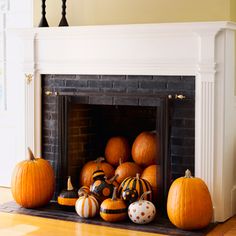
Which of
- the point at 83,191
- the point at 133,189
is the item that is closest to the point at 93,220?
the point at 83,191

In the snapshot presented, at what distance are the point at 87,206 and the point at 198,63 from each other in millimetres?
1328

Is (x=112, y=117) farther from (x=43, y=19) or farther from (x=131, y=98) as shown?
(x=43, y=19)

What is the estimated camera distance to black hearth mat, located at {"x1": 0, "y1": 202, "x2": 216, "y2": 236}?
4.16 m

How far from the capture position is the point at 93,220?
443 centimetres

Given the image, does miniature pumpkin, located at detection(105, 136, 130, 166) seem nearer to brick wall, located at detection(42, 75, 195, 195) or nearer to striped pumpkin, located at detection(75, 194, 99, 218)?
brick wall, located at detection(42, 75, 195, 195)

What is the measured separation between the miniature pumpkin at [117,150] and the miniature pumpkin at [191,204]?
1.00 meters

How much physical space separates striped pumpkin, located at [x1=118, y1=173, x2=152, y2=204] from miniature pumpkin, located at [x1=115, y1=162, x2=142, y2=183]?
228mm

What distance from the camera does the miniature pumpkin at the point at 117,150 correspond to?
5105mm

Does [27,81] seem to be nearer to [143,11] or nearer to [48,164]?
[48,164]

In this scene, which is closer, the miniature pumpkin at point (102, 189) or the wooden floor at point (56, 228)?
the wooden floor at point (56, 228)

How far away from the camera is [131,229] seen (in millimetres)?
4211

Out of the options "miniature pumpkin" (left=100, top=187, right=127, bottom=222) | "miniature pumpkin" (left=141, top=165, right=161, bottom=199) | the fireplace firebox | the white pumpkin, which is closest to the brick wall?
the fireplace firebox

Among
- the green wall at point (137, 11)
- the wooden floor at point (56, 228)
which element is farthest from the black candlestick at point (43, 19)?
the wooden floor at point (56, 228)

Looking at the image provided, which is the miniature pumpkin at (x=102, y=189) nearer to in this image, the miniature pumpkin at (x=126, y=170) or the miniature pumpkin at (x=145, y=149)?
the miniature pumpkin at (x=126, y=170)
